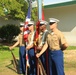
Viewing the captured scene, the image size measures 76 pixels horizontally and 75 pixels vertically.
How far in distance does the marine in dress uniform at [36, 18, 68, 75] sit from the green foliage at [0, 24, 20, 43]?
1413 centimetres

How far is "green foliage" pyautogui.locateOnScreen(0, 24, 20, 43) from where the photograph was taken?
21.8 m

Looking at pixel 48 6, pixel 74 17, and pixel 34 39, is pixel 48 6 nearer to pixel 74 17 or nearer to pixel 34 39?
pixel 74 17

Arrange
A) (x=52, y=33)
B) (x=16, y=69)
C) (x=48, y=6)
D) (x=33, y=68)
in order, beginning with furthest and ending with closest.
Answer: (x=48, y=6)
(x=16, y=69)
(x=33, y=68)
(x=52, y=33)

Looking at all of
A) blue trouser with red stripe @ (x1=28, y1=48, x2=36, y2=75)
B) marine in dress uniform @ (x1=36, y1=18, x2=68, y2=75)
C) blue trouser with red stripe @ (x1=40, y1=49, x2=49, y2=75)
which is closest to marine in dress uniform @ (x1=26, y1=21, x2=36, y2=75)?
blue trouser with red stripe @ (x1=28, y1=48, x2=36, y2=75)

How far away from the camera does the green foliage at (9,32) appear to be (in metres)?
21.8

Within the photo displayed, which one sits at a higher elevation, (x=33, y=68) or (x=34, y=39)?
(x=34, y=39)

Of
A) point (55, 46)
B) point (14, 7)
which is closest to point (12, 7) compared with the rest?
point (14, 7)

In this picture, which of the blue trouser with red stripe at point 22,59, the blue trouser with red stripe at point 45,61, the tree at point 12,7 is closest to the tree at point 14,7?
the tree at point 12,7

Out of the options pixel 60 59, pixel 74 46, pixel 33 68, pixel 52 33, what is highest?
pixel 52 33

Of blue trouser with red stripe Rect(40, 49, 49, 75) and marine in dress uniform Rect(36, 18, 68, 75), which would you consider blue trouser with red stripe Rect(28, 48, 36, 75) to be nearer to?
blue trouser with red stripe Rect(40, 49, 49, 75)

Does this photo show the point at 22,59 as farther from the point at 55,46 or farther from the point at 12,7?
the point at 12,7

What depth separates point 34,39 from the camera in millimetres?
8648

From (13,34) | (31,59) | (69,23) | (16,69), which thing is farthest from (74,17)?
(31,59)

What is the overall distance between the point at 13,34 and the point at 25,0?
5.07 metres
